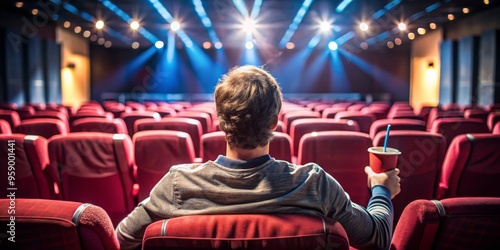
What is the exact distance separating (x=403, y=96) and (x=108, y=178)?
20.6 meters

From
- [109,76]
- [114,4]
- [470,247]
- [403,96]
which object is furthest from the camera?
[109,76]

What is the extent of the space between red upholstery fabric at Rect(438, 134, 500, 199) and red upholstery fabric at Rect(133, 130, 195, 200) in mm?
1699

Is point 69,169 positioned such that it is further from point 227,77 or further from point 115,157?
point 227,77

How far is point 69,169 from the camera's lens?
8.93ft

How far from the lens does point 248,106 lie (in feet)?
4.03

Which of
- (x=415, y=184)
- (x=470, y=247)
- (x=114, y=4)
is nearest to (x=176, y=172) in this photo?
(x=470, y=247)

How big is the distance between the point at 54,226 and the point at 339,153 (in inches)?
81.7

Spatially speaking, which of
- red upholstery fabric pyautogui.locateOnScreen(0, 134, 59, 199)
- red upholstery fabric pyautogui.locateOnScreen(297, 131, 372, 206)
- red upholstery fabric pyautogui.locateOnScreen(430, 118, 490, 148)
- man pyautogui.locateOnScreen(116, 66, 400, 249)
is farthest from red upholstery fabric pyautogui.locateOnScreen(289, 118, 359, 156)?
man pyautogui.locateOnScreen(116, 66, 400, 249)

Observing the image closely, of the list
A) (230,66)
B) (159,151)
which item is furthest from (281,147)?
(230,66)

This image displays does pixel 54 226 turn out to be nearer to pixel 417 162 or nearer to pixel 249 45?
pixel 417 162

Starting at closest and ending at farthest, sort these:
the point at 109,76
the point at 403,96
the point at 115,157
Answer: the point at 115,157 < the point at 403,96 < the point at 109,76

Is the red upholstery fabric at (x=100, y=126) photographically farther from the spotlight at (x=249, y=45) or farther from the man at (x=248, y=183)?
the spotlight at (x=249, y=45)

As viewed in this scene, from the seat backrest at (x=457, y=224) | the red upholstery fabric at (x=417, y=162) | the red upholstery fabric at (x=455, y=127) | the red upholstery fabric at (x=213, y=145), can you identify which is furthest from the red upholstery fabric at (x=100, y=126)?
the seat backrest at (x=457, y=224)

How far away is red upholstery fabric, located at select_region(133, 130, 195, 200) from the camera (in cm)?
287
